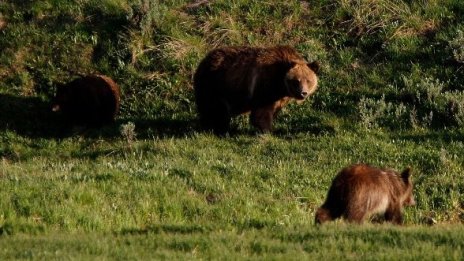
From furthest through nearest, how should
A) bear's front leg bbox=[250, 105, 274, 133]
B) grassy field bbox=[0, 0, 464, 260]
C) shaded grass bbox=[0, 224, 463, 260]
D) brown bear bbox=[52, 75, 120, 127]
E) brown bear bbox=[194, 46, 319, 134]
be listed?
brown bear bbox=[52, 75, 120, 127] < brown bear bbox=[194, 46, 319, 134] < bear's front leg bbox=[250, 105, 274, 133] < grassy field bbox=[0, 0, 464, 260] < shaded grass bbox=[0, 224, 463, 260]

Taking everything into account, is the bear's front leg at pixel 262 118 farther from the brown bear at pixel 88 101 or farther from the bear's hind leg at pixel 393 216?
the bear's hind leg at pixel 393 216

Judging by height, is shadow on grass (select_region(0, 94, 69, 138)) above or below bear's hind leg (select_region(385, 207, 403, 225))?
below

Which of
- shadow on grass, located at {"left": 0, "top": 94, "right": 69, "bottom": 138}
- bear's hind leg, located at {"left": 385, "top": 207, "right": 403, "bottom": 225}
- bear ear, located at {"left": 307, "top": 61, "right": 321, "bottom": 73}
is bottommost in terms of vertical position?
shadow on grass, located at {"left": 0, "top": 94, "right": 69, "bottom": 138}

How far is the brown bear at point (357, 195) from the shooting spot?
9.20m

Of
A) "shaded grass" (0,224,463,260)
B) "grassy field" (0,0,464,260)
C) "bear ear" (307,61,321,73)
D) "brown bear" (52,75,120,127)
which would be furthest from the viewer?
"brown bear" (52,75,120,127)

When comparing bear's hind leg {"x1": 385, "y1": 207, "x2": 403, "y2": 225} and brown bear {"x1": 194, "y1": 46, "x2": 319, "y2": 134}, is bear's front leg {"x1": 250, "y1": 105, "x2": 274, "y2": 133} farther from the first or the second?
bear's hind leg {"x1": 385, "y1": 207, "x2": 403, "y2": 225}

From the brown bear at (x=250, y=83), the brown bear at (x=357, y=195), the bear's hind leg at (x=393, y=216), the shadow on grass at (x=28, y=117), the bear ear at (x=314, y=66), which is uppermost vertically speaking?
the bear ear at (x=314, y=66)

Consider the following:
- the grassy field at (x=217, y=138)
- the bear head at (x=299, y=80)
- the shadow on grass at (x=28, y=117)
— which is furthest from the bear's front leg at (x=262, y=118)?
the shadow on grass at (x=28, y=117)

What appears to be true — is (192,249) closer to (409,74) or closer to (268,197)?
(268,197)

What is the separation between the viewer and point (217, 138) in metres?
14.8

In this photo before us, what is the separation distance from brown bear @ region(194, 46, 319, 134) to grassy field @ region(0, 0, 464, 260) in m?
0.40

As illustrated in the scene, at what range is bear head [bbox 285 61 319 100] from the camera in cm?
1498

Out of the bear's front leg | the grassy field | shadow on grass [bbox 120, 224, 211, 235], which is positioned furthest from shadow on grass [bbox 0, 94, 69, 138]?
shadow on grass [bbox 120, 224, 211, 235]

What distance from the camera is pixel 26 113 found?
55.2ft
